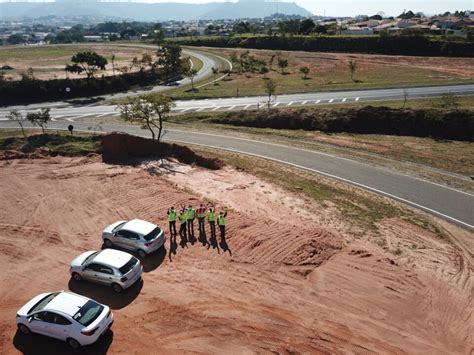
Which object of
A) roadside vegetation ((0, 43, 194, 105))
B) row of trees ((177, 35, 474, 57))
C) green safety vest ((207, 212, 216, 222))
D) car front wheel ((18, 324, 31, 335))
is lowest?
car front wheel ((18, 324, 31, 335))

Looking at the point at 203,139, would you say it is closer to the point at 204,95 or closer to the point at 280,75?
the point at 204,95

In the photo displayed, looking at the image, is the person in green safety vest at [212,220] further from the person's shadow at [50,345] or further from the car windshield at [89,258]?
the person's shadow at [50,345]

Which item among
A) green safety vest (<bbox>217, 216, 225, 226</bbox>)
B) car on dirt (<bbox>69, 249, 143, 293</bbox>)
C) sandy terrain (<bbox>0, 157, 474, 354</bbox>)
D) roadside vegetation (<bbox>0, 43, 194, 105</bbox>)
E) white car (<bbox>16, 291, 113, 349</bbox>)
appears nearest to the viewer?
white car (<bbox>16, 291, 113, 349</bbox>)

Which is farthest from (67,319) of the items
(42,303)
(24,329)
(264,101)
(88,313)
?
(264,101)

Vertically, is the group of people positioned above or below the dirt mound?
below

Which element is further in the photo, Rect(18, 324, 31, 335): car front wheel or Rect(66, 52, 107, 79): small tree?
Rect(66, 52, 107, 79): small tree

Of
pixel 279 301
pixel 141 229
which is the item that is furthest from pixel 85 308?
pixel 279 301

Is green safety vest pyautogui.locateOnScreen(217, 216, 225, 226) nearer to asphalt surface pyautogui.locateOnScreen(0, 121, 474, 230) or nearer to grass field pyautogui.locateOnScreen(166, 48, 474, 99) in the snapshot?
asphalt surface pyautogui.locateOnScreen(0, 121, 474, 230)

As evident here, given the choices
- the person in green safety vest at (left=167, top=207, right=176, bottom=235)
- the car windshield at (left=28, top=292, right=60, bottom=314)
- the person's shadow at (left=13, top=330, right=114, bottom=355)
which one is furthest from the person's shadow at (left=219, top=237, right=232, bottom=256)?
the car windshield at (left=28, top=292, right=60, bottom=314)
